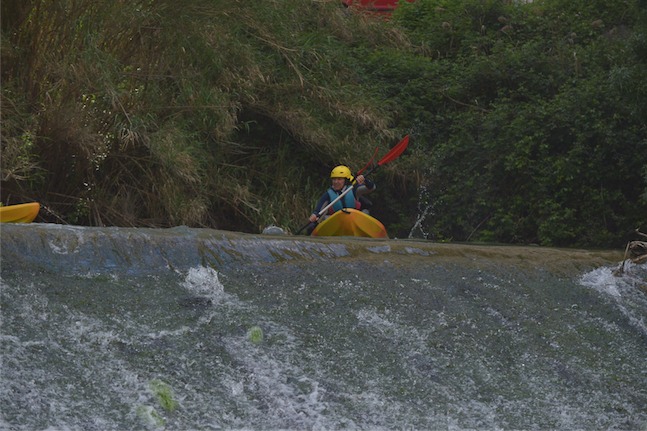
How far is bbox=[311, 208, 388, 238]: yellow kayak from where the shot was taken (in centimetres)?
998

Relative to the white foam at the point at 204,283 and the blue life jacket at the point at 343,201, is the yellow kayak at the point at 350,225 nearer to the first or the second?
the blue life jacket at the point at 343,201

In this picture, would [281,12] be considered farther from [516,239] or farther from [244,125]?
[516,239]

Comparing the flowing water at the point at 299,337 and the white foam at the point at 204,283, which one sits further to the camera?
the white foam at the point at 204,283

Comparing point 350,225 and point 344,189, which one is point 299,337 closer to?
point 350,225

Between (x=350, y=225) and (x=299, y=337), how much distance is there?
3663 millimetres

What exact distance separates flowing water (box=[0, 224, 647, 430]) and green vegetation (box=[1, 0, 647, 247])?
10.0 feet

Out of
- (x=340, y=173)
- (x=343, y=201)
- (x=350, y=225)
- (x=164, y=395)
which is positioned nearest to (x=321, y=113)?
(x=340, y=173)

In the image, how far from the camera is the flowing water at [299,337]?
18.4ft

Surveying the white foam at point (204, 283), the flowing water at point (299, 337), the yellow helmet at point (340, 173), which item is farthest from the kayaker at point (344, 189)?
the white foam at point (204, 283)

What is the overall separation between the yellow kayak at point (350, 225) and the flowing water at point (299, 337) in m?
2.10

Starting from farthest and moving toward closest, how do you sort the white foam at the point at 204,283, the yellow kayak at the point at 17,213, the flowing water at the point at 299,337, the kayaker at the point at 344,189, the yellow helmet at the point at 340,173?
the yellow helmet at the point at 340,173
the kayaker at the point at 344,189
the yellow kayak at the point at 17,213
the white foam at the point at 204,283
the flowing water at the point at 299,337

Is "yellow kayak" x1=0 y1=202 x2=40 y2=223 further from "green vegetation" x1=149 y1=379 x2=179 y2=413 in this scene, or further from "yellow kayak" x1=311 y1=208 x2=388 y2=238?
"yellow kayak" x1=311 y1=208 x2=388 y2=238

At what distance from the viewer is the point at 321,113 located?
12.8 metres

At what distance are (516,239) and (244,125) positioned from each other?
133 inches
